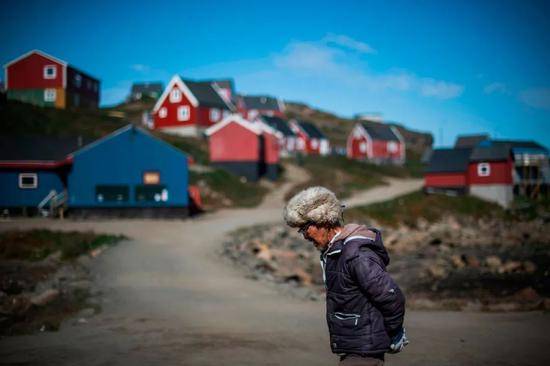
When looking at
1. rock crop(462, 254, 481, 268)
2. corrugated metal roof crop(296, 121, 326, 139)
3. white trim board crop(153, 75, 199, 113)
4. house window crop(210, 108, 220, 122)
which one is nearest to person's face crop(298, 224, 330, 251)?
rock crop(462, 254, 481, 268)

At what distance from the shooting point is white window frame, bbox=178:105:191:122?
188ft

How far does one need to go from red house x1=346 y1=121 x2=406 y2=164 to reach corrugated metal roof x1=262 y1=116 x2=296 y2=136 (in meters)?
10.8

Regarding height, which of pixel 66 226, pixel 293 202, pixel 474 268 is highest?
pixel 293 202

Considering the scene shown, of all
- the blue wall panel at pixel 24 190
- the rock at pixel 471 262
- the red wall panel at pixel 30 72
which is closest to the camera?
the red wall panel at pixel 30 72

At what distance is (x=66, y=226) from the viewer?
23922mm

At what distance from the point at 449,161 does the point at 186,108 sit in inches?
1186

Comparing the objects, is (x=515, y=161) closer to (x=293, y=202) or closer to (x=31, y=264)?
(x=31, y=264)

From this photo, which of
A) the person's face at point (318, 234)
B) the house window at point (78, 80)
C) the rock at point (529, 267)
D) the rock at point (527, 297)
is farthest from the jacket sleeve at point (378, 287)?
the house window at point (78, 80)

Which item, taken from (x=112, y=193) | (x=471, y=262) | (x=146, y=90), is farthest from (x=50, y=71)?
(x=146, y=90)

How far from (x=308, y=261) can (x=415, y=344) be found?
50.9 ft

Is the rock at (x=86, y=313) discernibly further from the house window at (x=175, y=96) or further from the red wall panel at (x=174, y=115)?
the house window at (x=175, y=96)

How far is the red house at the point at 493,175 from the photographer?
45188 millimetres

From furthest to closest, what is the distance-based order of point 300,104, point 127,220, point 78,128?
point 300,104, point 78,128, point 127,220

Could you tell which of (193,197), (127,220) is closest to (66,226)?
(127,220)
